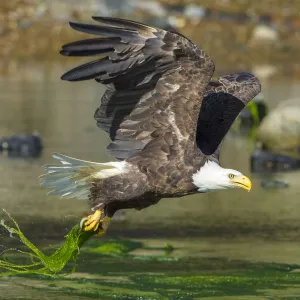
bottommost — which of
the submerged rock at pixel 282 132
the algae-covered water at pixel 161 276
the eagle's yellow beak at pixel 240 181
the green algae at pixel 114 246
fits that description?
the algae-covered water at pixel 161 276

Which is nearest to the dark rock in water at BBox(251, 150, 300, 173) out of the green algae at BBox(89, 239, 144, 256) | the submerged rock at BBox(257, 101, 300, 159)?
the submerged rock at BBox(257, 101, 300, 159)

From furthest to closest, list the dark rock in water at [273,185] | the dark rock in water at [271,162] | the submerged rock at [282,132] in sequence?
the submerged rock at [282,132] < the dark rock in water at [271,162] < the dark rock in water at [273,185]

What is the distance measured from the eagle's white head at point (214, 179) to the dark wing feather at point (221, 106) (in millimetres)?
392

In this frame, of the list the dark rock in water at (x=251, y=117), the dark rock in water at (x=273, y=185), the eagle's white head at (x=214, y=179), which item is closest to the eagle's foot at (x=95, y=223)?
the eagle's white head at (x=214, y=179)

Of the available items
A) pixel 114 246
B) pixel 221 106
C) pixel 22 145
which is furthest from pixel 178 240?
pixel 22 145

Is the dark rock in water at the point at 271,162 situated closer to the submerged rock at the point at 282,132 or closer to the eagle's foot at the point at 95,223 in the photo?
the submerged rock at the point at 282,132

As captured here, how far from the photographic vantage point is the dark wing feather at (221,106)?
9.33 meters

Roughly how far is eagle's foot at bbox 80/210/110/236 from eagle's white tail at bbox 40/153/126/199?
9.0 inches

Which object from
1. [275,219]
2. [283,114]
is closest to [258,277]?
[275,219]

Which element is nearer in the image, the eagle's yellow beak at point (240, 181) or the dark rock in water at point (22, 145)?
the eagle's yellow beak at point (240, 181)

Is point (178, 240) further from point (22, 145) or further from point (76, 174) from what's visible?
point (22, 145)

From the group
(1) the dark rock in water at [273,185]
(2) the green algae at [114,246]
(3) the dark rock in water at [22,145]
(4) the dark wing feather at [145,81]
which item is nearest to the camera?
(4) the dark wing feather at [145,81]

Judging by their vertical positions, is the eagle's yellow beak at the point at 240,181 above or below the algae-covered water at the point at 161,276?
above

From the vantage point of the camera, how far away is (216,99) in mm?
9773
